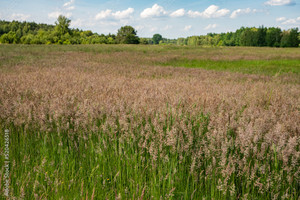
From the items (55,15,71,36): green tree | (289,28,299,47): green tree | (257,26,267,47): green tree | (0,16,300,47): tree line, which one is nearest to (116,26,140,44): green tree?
(0,16,300,47): tree line

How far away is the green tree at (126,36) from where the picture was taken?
287 feet

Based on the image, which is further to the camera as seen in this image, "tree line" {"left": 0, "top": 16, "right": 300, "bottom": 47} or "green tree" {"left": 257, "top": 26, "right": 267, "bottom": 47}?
"green tree" {"left": 257, "top": 26, "right": 267, "bottom": 47}

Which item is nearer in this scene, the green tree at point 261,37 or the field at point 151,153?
the field at point 151,153

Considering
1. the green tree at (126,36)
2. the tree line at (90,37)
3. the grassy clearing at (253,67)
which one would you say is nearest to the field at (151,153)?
the grassy clearing at (253,67)

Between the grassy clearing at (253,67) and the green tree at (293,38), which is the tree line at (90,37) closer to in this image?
the green tree at (293,38)

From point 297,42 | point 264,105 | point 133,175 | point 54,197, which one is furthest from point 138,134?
point 297,42

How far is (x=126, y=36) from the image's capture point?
87.6m

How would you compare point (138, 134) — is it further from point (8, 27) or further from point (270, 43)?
point (8, 27)

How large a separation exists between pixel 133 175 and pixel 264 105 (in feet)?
12.4

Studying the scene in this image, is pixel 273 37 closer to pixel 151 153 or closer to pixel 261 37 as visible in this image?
pixel 261 37

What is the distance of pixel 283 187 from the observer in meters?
2.10

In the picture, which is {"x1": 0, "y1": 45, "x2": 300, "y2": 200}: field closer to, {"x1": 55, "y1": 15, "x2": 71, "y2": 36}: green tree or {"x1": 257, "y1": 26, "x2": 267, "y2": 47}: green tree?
{"x1": 55, "y1": 15, "x2": 71, "y2": 36}: green tree

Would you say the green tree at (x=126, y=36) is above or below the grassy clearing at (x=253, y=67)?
above

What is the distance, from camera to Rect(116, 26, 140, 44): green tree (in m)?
87.5
